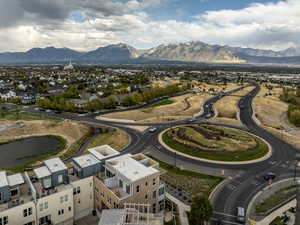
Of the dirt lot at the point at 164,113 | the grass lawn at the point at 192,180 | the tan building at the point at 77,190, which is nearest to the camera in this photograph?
the tan building at the point at 77,190

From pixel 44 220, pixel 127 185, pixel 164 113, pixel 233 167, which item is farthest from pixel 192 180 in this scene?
pixel 164 113

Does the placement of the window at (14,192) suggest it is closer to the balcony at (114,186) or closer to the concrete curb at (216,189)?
the balcony at (114,186)

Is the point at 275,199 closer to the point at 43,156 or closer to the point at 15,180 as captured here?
the point at 15,180

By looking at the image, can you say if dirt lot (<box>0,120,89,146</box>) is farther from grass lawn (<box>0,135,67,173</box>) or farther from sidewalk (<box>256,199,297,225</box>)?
sidewalk (<box>256,199,297,225</box>)

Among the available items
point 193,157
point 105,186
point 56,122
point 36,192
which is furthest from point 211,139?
point 56,122

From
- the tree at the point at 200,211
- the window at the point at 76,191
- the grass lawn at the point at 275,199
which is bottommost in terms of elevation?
the grass lawn at the point at 275,199

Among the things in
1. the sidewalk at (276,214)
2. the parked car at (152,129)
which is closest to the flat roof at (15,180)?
the sidewalk at (276,214)

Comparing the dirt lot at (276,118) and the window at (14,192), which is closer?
the window at (14,192)
